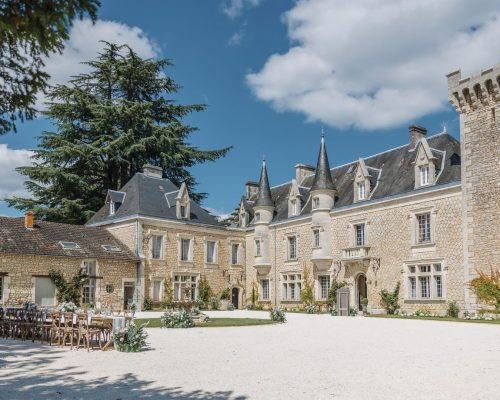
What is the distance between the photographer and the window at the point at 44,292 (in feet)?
74.1

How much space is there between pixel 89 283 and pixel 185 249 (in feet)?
19.2

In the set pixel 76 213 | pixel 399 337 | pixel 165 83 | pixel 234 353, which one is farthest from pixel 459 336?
pixel 165 83

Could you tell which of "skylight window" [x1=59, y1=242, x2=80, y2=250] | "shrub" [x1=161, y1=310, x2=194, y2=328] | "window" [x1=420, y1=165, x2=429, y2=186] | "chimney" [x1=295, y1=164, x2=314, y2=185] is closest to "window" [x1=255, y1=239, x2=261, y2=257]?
"chimney" [x1=295, y1=164, x2=314, y2=185]

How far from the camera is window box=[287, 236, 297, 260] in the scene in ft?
94.6

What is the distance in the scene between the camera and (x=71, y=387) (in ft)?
21.7

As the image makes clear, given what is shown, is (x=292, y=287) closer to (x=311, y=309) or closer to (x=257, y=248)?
(x=257, y=248)

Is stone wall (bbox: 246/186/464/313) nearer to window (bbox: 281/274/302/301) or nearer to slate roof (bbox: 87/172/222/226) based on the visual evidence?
window (bbox: 281/274/302/301)

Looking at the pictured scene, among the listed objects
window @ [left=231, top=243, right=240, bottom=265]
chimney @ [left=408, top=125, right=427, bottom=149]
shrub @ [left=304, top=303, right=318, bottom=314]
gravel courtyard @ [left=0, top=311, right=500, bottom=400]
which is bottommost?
shrub @ [left=304, top=303, right=318, bottom=314]

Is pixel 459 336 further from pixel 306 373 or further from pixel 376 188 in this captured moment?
pixel 376 188

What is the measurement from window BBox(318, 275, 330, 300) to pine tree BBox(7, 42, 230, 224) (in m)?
12.2

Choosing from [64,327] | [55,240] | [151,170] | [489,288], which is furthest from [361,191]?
[64,327]

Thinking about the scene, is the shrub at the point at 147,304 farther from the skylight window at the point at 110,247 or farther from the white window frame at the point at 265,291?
the white window frame at the point at 265,291

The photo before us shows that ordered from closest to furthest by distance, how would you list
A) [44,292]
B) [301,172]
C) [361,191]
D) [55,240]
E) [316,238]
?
1. [44,292]
2. [55,240]
3. [361,191]
4. [316,238]
5. [301,172]

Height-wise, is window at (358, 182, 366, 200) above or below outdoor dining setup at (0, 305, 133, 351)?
above
